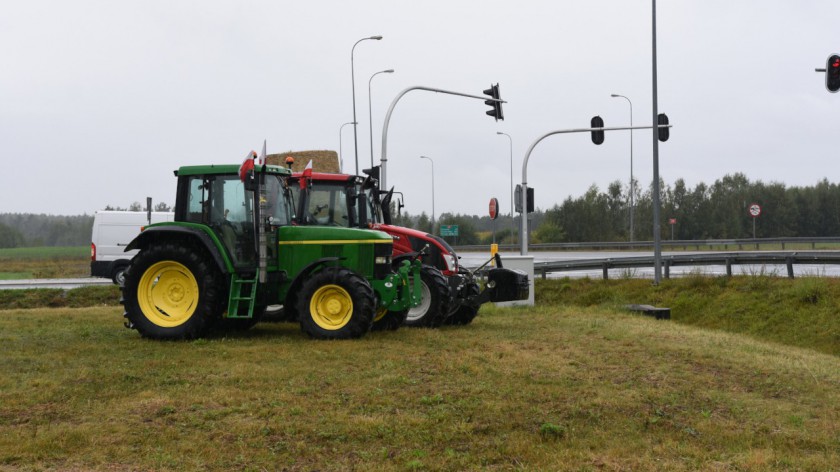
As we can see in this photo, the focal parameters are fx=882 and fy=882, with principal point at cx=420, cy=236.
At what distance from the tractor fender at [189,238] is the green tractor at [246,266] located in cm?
2

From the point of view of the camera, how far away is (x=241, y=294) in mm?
13047

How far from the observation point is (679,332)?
15039mm

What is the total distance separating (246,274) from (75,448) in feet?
19.5

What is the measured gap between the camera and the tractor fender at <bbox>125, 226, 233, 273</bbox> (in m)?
12.8

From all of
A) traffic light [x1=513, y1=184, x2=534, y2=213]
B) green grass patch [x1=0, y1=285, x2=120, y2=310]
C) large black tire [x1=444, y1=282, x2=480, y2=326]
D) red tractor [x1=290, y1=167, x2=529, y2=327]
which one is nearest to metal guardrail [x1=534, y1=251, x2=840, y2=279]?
traffic light [x1=513, y1=184, x2=534, y2=213]

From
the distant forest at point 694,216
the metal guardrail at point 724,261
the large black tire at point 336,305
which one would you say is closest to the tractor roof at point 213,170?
the large black tire at point 336,305

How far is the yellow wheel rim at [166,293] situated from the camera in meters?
13.2

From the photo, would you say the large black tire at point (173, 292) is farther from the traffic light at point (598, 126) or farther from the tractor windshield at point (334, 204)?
the traffic light at point (598, 126)

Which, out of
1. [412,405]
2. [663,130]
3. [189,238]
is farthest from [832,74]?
[412,405]

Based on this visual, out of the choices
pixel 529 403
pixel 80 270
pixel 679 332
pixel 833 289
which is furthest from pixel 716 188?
pixel 529 403

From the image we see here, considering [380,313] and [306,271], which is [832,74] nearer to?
[380,313]

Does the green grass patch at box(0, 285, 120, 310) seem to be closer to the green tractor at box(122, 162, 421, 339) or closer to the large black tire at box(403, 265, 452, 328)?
the green tractor at box(122, 162, 421, 339)

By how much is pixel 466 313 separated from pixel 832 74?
11.8 m

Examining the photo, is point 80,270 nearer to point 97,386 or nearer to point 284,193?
point 284,193
